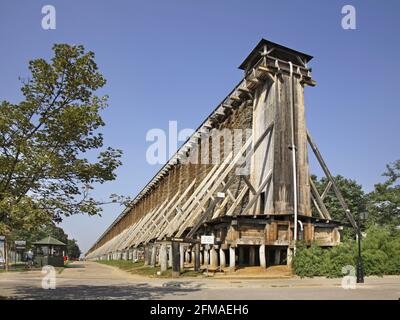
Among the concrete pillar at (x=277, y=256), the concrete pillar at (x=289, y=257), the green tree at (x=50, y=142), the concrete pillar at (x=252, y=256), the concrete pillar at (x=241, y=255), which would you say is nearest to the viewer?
the green tree at (x=50, y=142)

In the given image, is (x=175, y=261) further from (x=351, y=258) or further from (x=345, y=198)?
(x=345, y=198)

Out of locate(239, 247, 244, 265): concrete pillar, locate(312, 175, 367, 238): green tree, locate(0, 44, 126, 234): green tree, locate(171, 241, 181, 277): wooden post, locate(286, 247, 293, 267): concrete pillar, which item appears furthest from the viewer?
locate(312, 175, 367, 238): green tree

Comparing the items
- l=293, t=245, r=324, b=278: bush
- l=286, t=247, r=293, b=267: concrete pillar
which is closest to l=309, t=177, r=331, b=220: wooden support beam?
l=286, t=247, r=293, b=267: concrete pillar

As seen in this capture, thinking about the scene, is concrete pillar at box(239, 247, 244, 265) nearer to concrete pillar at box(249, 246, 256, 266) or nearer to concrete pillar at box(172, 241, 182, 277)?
concrete pillar at box(249, 246, 256, 266)

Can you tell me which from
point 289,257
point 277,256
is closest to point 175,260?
point 277,256

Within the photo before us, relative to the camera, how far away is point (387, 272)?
21141 mm

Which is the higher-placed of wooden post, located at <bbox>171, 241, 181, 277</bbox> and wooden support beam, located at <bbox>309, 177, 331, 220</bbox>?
wooden support beam, located at <bbox>309, 177, 331, 220</bbox>

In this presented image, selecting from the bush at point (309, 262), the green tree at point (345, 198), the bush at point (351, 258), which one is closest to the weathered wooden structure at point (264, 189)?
the bush at point (309, 262)

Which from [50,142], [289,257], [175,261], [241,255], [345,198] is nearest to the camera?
[50,142]

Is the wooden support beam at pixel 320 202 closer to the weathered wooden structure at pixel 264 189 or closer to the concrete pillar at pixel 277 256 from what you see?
the weathered wooden structure at pixel 264 189

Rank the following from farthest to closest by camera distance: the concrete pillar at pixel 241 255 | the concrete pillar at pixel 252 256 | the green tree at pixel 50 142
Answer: the concrete pillar at pixel 241 255 < the concrete pillar at pixel 252 256 < the green tree at pixel 50 142

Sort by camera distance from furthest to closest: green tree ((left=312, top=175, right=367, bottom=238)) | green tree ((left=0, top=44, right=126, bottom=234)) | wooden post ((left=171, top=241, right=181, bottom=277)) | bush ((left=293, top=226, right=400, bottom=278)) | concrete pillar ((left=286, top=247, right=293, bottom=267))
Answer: green tree ((left=312, top=175, right=367, bottom=238)) → concrete pillar ((left=286, top=247, right=293, bottom=267)) → wooden post ((left=171, top=241, right=181, bottom=277)) → bush ((left=293, top=226, right=400, bottom=278)) → green tree ((left=0, top=44, right=126, bottom=234))

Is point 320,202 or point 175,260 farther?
point 320,202

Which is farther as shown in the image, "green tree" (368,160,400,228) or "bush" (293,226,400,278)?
"green tree" (368,160,400,228)
